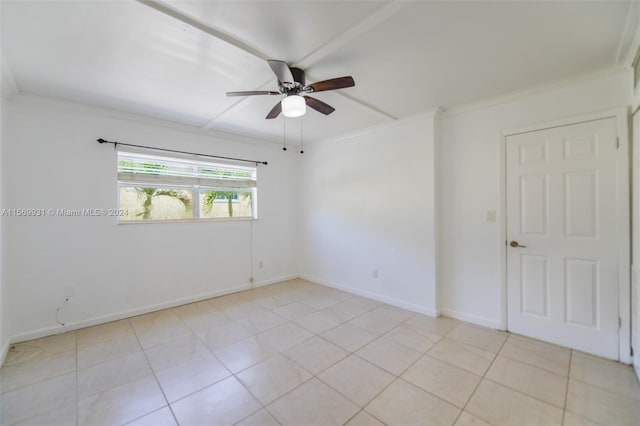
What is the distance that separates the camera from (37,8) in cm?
149

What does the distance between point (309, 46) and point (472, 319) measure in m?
3.19

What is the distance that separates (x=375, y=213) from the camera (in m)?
3.70

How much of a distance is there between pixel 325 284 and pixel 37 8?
4.18 metres

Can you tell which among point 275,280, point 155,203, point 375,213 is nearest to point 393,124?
point 375,213

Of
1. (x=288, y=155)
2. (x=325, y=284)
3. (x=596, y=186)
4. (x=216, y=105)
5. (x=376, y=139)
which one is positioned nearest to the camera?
(x=596, y=186)

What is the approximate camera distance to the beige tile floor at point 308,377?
1649 mm

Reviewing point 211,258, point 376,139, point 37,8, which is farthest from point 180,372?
point 376,139

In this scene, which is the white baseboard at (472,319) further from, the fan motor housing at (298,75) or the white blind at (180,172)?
the white blind at (180,172)

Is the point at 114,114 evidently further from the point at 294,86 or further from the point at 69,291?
the point at 294,86

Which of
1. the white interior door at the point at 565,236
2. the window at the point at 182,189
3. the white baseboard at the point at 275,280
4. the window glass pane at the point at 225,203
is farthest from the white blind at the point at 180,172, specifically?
the white interior door at the point at 565,236

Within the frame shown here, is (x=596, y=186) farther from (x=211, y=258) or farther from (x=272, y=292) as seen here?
(x=211, y=258)

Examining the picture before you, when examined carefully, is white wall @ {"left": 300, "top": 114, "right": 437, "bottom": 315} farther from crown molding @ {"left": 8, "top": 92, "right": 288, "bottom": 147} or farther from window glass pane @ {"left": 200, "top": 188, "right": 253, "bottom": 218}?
crown molding @ {"left": 8, "top": 92, "right": 288, "bottom": 147}

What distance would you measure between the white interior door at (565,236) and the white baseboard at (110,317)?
12.5 feet

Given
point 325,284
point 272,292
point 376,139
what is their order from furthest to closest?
point 325,284 → point 272,292 → point 376,139
